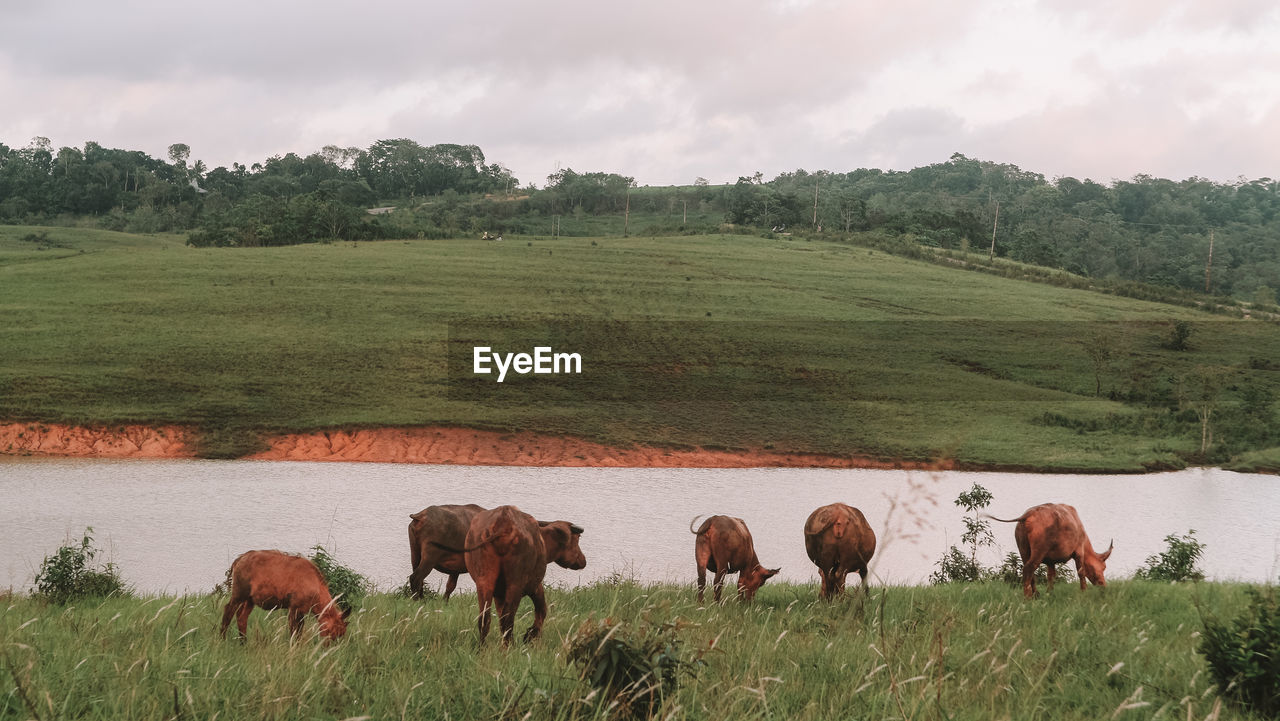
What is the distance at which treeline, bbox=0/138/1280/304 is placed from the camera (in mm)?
107125

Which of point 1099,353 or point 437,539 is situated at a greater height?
point 1099,353

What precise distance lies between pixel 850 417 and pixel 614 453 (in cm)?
1420

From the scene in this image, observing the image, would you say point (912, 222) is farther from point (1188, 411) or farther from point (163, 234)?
point (163, 234)

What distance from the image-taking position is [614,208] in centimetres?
16038

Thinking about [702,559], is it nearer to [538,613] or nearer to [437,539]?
[437,539]

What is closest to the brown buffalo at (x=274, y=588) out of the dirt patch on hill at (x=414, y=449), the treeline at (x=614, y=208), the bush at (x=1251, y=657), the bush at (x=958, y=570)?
the bush at (x=1251, y=657)

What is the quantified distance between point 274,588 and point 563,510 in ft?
68.1

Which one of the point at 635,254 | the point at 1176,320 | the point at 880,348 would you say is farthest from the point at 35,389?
the point at 1176,320

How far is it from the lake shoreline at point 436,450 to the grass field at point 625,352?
71cm

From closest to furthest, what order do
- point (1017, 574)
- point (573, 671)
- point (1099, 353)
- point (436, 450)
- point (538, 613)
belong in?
point (573, 671) < point (538, 613) < point (1017, 574) < point (436, 450) < point (1099, 353)

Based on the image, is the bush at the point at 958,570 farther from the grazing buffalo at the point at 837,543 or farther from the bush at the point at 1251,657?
the bush at the point at 1251,657

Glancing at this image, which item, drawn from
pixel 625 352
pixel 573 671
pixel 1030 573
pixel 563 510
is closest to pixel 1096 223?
pixel 625 352

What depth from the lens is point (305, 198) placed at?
102 m

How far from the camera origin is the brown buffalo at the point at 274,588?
809 cm
